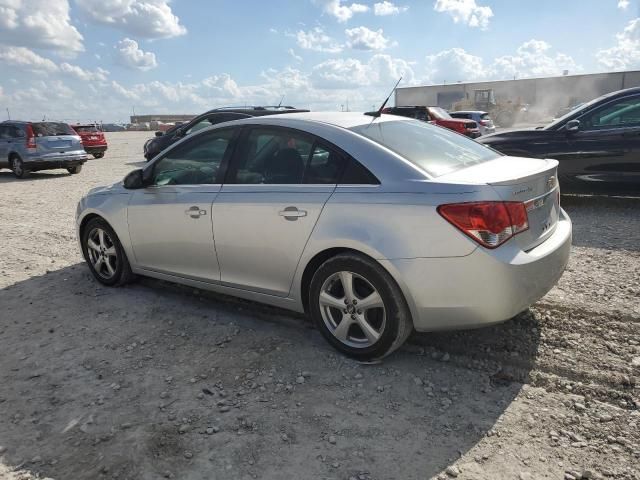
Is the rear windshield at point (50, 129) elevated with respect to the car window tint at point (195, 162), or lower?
elevated

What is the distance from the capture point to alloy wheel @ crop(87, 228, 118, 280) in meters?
4.99

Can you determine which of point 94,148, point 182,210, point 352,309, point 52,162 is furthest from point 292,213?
point 94,148

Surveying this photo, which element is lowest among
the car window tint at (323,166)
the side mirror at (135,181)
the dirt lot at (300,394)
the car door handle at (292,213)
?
the dirt lot at (300,394)

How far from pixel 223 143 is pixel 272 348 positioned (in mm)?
1651

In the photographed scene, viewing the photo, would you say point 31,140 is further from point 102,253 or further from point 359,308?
point 359,308

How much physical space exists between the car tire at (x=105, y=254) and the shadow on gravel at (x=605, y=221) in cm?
478

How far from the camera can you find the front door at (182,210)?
407 centimetres

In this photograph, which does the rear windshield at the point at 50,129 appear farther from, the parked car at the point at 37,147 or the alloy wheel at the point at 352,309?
the alloy wheel at the point at 352,309

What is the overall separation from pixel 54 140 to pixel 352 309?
14.5m

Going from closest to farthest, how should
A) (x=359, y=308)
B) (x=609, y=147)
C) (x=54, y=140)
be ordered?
(x=359, y=308)
(x=609, y=147)
(x=54, y=140)

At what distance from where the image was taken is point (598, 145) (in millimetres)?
7047

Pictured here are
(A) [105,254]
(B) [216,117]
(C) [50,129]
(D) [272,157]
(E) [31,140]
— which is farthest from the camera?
(C) [50,129]

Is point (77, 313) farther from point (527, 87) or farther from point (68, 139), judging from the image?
point (527, 87)

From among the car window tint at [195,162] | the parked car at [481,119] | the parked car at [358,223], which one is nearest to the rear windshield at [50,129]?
the parked car at [358,223]
